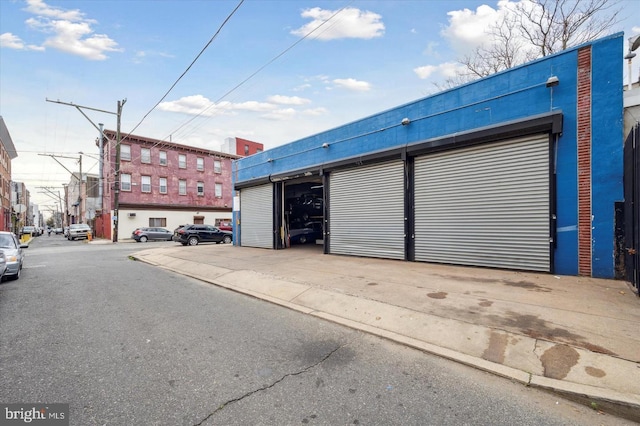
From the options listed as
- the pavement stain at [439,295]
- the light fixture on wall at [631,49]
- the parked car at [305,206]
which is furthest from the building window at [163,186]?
the light fixture on wall at [631,49]

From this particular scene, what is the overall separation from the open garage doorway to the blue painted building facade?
7592 mm

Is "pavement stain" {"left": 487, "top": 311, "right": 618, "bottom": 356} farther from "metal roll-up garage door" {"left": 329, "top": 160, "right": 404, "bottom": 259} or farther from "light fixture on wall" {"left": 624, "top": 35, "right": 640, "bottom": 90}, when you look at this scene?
"light fixture on wall" {"left": 624, "top": 35, "right": 640, "bottom": 90}

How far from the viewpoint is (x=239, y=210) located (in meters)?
19.4

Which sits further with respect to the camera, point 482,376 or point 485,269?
point 485,269

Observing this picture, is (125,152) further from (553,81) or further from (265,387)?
(265,387)

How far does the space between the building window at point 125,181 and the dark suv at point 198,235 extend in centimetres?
1399

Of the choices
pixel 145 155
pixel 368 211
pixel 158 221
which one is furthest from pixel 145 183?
→ pixel 368 211

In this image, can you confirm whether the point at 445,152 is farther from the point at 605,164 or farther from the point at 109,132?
the point at 109,132

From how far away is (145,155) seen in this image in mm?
34531

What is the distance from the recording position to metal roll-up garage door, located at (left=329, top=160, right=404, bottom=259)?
10977mm

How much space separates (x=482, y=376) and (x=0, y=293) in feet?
33.5

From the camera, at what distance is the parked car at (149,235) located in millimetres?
27828

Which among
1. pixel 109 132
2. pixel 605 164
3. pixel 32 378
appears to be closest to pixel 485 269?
pixel 605 164

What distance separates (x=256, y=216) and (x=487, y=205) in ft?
40.4
